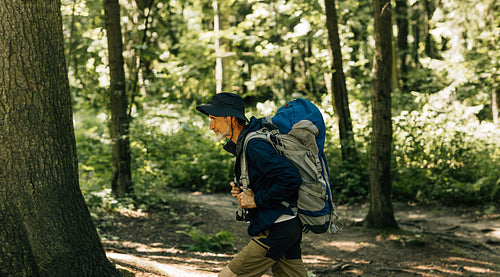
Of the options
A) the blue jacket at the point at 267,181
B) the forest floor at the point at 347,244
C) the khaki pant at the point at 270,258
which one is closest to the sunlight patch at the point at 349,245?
the forest floor at the point at 347,244

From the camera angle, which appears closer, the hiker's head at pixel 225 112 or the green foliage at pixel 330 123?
the hiker's head at pixel 225 112

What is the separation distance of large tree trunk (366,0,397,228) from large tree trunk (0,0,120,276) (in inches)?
250

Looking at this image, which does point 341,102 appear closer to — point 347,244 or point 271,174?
point 347,244

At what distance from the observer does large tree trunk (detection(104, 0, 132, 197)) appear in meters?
10.4

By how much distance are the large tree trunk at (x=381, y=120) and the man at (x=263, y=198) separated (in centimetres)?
592

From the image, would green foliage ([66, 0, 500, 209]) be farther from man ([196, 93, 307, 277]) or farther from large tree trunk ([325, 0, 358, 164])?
man ([196, 93, 307, 277])

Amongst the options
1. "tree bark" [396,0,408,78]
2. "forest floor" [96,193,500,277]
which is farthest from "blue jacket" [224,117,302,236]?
"tree bark" [396,0,408,78]

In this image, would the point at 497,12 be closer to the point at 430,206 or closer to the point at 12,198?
the point at 430,206

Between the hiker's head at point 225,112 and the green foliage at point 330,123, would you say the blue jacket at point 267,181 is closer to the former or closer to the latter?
the hiker's head at point 225,112

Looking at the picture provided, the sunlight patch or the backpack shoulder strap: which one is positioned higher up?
the backpack shoulder strap

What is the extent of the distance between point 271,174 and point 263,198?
0.61ft

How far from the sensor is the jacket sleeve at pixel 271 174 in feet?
10.4

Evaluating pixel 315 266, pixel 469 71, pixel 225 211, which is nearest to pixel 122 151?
pixel 225 211

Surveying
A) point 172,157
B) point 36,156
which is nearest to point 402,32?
point 172,157
